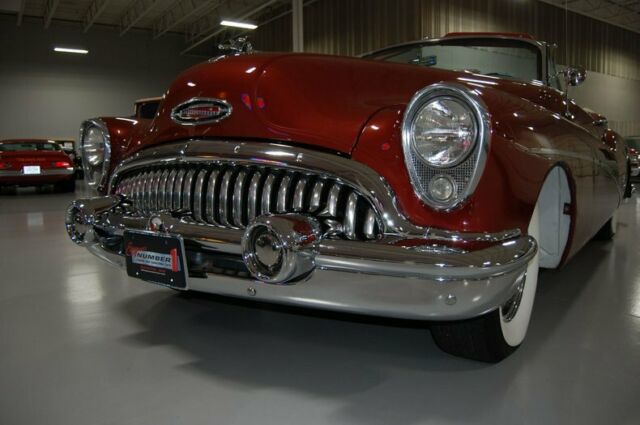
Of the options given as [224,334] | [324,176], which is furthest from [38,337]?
[324,176]

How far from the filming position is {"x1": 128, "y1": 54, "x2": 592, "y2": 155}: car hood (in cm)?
172

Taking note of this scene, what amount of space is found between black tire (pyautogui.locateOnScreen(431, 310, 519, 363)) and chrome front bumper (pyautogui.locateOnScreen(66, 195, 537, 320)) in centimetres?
24

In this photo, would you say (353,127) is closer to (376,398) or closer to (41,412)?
(376,398)

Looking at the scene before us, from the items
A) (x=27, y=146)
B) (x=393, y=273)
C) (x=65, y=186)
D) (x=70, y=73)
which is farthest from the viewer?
(x=70, y=73)

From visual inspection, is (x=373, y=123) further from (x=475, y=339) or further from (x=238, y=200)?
(x=475, y=339)

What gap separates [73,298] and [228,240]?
147cm

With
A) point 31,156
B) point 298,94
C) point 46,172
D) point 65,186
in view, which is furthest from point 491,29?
point 298,94

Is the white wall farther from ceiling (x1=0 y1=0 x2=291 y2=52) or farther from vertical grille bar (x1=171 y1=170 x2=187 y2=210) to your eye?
vertical grille bar (x1=171 y1=170 x2=187 y2=210)

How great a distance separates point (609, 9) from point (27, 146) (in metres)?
16.6

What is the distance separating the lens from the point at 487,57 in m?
2.85

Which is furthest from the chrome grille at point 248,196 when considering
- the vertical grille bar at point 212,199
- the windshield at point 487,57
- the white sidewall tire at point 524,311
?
the windshield at point 487,57

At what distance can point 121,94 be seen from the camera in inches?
723

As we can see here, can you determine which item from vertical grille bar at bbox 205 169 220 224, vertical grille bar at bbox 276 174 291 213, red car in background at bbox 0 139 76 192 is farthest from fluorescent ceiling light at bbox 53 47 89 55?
vertical grille bar at bbox 276 174 291 213

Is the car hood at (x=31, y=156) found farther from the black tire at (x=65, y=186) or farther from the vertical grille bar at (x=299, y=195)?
the vertical grille bar at (x=299, y=195)
